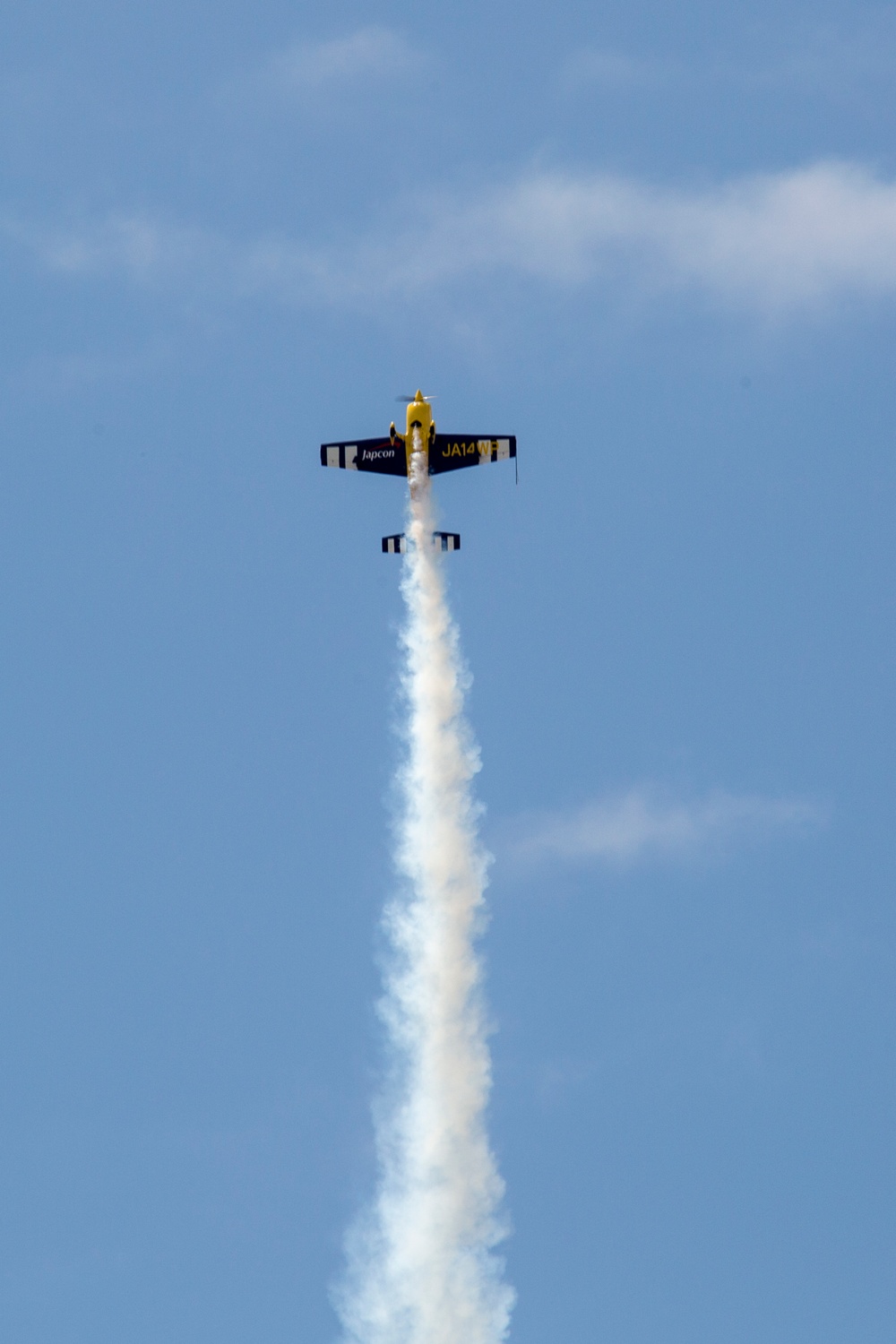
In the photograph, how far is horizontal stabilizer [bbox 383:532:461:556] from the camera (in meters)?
58.3

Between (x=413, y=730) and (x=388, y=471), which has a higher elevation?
(x=388, y=471)

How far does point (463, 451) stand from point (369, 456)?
3217 mm

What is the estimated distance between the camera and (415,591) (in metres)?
58.8

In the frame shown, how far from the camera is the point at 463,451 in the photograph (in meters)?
59.6

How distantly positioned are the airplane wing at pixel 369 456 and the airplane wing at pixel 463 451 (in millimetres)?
1055

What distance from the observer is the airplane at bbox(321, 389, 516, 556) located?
2299 inches

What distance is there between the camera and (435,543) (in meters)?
58.5

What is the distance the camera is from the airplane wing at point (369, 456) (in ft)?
196

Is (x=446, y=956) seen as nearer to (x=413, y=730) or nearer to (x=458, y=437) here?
(x=413, y=730)

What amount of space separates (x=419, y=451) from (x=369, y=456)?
8.31 ft

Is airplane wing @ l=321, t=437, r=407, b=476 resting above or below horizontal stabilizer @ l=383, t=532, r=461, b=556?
above

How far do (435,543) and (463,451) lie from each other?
11.1 feet

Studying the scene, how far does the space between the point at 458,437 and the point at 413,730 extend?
9583mm

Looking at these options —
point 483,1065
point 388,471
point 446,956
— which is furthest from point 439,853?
point 388,471
